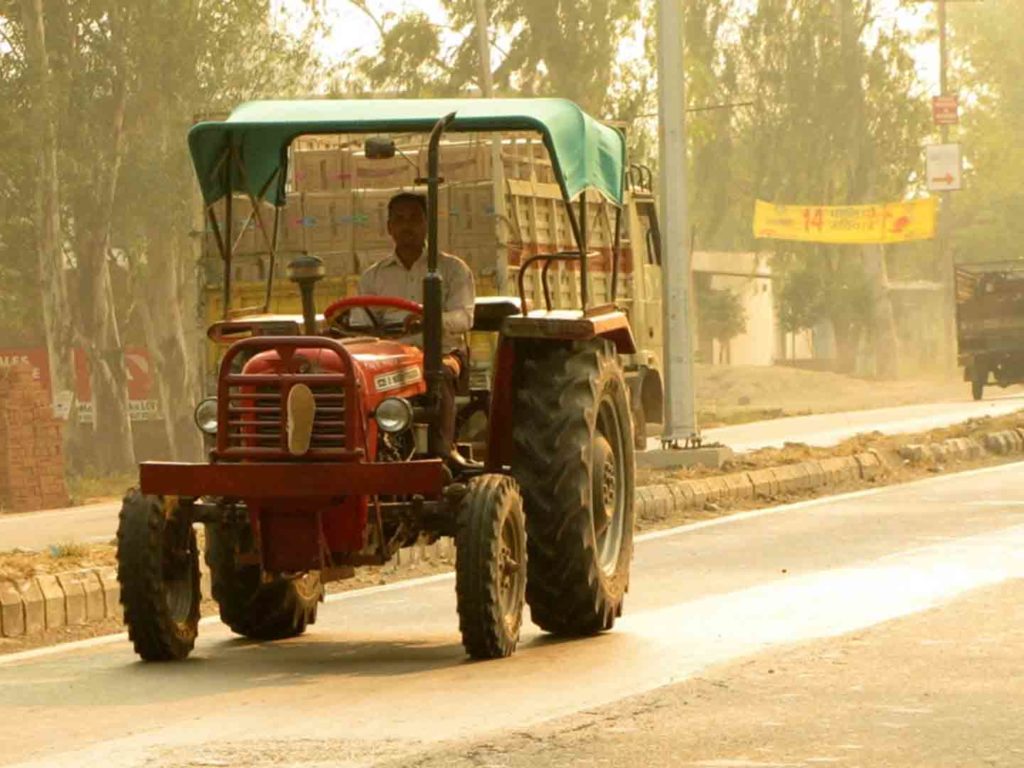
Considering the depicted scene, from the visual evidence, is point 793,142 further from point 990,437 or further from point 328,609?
point 328,609

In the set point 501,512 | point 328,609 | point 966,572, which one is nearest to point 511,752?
point 501,512

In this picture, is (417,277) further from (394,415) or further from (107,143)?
(107,143)

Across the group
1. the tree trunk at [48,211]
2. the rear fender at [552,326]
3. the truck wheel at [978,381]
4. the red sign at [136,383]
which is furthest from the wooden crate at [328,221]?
the truck wheel at [978,381]

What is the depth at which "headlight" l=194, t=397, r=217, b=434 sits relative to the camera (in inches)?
453

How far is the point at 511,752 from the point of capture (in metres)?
8.43

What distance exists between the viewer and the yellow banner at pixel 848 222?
71688 millimetres

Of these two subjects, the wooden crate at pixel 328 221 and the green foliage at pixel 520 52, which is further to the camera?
the green foliage at pixel 520 52

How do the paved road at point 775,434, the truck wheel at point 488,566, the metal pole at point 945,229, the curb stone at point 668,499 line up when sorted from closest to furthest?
the truck wheel at point 488,566
the curb stone at point 668,499
the paved road at point 775,434
the metal pole at point 945,229

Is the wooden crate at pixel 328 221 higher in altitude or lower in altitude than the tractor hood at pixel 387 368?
higher

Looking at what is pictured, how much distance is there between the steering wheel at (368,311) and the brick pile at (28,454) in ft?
74.8

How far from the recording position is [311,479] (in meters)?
10.8

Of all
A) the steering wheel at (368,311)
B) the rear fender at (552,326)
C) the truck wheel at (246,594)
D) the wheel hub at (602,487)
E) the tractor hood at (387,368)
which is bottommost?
the truck wheel at (246,594)

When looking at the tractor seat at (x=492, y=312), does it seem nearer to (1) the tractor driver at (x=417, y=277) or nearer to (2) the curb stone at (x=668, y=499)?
(1) the tractor driver at (x=417, y=277)

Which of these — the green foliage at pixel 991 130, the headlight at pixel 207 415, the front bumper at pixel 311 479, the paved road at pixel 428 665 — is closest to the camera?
the paved road at pixel 428 665
